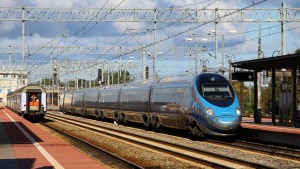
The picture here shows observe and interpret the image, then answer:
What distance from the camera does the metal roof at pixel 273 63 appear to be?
21.1m

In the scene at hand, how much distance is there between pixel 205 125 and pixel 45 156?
316 inches

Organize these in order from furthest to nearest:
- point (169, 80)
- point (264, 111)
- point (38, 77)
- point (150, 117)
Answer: point (38, 77) → point (264, 111) → point (150, 117) → point (169, 80)

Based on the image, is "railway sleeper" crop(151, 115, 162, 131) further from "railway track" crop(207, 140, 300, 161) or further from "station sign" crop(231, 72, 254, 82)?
"railway track" crop(207, 140, 300, 161)

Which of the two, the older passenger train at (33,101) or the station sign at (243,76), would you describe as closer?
the station sign at (243,76)

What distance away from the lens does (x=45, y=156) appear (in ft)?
52.2

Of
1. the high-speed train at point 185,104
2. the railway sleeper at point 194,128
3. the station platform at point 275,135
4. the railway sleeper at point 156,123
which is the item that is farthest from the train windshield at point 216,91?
the railway sleeper at point 156,123

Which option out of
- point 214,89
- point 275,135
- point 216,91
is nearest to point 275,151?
point 275,135

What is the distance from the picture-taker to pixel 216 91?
73.7ft

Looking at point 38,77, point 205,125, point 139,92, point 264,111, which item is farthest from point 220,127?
point 38,77

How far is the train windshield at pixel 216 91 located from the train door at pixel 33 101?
23659 mm

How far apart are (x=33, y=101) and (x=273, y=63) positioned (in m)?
26.1

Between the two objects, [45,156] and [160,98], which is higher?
[160,98]

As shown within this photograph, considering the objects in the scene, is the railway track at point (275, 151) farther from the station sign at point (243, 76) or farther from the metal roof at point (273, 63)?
→ the station sign at point (243, 76)

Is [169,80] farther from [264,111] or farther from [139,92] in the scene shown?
[264,111]
